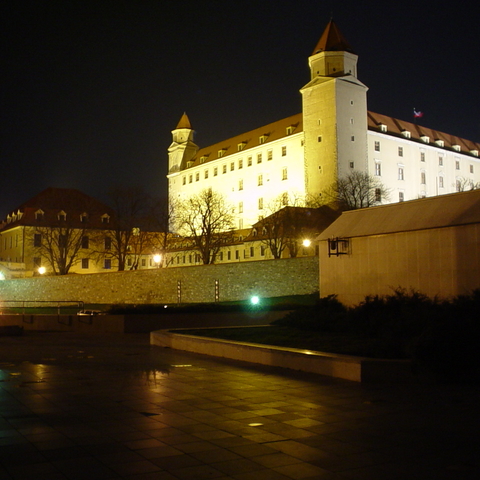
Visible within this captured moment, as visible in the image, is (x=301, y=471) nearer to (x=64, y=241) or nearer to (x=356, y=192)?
(x=356, y=192)

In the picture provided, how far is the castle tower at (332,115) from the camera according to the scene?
7631cm

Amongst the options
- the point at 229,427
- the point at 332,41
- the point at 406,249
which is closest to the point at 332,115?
the point at 332,41

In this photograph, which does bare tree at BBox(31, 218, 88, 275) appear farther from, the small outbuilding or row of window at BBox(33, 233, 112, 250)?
the small outbuilding

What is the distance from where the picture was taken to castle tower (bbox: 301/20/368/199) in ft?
250

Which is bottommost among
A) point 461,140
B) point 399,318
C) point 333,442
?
point 333,442

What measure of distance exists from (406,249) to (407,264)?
1.16 feet

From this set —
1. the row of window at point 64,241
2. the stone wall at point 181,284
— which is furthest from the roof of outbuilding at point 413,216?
the row of window at point 64,241

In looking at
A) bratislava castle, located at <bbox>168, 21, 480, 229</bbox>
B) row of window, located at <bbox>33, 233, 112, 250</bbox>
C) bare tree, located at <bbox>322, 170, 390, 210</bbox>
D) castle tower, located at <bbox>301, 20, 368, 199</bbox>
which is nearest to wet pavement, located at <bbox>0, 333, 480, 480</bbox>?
bare tree, located at <bbox>322, 170, 390, 210</bbox>

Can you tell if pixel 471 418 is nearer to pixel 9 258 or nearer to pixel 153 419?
pixel 153 419

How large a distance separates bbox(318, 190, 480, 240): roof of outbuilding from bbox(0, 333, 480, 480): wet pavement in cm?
513

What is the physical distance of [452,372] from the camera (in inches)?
368

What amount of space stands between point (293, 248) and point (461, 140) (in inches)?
2343

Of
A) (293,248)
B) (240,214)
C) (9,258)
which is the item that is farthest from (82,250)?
(293,248)

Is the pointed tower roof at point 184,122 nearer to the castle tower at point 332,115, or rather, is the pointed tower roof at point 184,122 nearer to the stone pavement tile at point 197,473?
the castle tower at point 332,115
